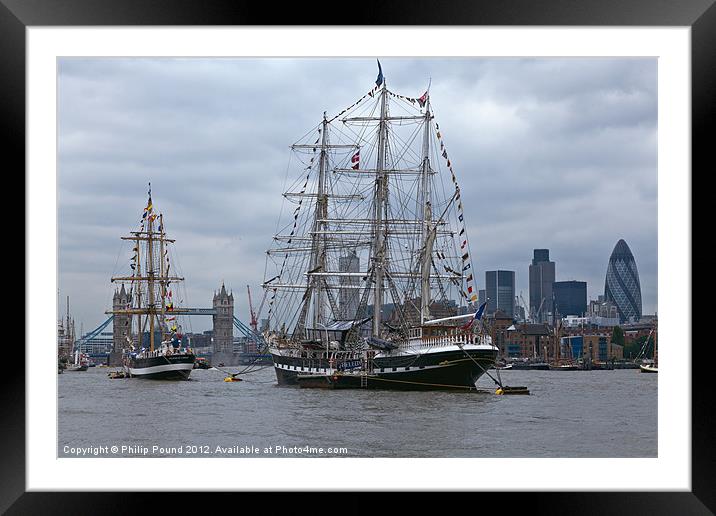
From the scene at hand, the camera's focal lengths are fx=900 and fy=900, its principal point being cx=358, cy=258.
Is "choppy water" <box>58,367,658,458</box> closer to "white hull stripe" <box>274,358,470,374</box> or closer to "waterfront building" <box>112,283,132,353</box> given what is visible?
"white hull stripe" <box>274,358,470,374</box>

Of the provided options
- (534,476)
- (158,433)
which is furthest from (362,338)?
(534,476)

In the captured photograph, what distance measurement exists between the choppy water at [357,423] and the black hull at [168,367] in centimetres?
779

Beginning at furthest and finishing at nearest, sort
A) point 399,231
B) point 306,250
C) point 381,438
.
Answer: point 306,250 < point 399,231 < point 381,438

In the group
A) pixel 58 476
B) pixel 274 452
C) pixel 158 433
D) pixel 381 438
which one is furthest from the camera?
pixel 158 433

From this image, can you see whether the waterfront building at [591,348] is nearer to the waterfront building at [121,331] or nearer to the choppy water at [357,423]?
the choppy water at [357,423]

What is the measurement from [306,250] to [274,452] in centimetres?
2201

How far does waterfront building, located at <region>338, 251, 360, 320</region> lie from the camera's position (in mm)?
36094

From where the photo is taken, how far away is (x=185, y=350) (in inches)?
1624

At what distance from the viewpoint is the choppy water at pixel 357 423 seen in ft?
52.2
